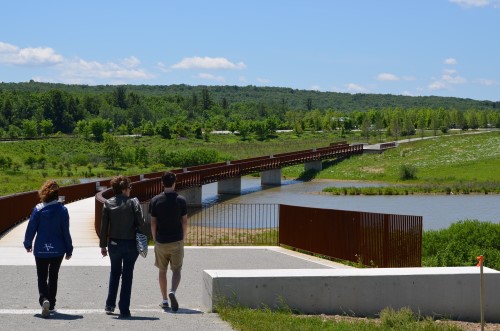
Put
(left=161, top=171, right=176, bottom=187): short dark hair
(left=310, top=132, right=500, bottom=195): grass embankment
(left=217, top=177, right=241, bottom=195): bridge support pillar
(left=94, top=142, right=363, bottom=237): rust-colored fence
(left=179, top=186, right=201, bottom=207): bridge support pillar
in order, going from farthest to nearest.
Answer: (left=310, top=132, right=500, bottom=195): grass embankment → (left=217, top=177, right=241, bottom=195): bridge support pillar → (left=179, top=186, right=201, bottom=207): bridge support pillar → (left=94, top=142, right=363, bottom=237): rust-colored fence → (left=161, top=171, right=176, bottom=187): short dark hair

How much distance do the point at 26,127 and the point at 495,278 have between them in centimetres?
12375

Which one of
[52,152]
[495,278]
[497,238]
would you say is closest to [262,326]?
[495,278]

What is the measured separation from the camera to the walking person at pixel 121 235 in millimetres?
10422

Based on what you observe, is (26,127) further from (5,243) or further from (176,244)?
(176,244)

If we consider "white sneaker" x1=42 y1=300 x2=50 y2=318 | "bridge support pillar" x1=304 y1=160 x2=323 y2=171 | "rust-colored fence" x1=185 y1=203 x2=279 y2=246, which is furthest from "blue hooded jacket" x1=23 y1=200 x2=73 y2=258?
"bridge support pillar" x1=304 y1=160 x2=323 y2=171

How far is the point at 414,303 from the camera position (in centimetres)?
1139

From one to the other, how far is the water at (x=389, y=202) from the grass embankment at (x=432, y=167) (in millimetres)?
3335

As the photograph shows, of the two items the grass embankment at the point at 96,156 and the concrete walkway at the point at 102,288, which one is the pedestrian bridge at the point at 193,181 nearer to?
the concrete walkway at the point at 102,288

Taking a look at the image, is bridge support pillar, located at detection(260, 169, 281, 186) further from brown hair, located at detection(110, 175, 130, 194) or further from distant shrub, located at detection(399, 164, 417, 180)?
brown hair, located at detection(110, 175, 130, 194)

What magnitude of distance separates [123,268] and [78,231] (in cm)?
1318

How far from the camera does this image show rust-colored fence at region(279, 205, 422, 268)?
1642 cm

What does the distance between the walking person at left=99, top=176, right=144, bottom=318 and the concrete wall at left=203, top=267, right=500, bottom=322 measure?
112 cm

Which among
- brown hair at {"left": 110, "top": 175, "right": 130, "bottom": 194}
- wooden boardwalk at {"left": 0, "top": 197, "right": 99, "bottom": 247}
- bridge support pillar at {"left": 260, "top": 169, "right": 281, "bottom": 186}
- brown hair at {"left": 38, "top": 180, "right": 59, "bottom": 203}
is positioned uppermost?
brown hair at {"left": 110, "top": 175, "right": 130, "bottom": 194}

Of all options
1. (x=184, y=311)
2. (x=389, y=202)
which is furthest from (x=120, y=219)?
(x=389, y=202)
